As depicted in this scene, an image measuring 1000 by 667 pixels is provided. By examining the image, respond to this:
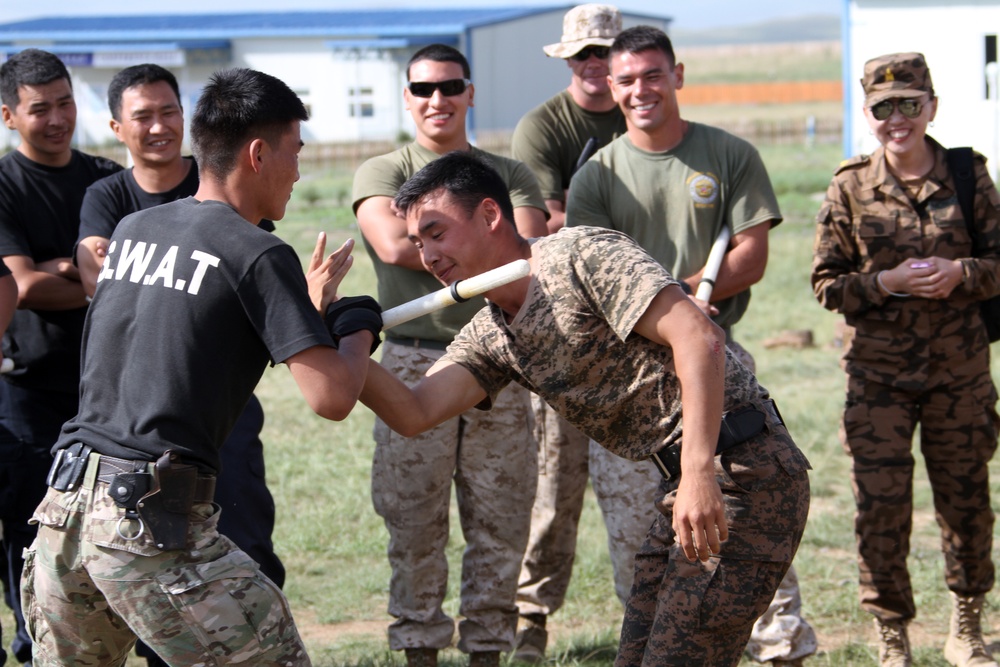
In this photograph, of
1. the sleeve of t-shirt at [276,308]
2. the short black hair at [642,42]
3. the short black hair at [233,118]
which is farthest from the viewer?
the short black hair at [642,42]

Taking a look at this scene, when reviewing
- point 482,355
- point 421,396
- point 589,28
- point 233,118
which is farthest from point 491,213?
point 589,28

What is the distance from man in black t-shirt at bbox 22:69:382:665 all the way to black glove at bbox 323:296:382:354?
0.14 meters

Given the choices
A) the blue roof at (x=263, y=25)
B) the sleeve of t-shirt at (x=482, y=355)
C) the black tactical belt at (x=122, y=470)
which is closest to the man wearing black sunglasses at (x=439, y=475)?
the sleeve of t-shirt at (x=482, y=355)

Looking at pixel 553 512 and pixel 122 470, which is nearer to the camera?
pixel 122 470

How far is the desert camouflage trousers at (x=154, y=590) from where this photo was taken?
10.1 ft

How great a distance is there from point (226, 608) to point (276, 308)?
0.77 meters

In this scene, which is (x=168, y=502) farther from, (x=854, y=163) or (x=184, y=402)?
(x=854, y=163)

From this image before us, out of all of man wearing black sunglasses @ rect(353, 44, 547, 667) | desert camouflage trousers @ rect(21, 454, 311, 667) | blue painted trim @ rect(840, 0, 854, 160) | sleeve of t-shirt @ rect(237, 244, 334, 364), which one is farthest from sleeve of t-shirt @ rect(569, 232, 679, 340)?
blue painted trim @ rect(840, 0, 854, 160)

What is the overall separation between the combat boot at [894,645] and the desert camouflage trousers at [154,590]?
8.86 feet

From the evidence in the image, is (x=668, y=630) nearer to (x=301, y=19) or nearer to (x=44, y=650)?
(x=44, y=650)

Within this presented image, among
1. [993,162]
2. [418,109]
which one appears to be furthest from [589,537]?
[993,162]

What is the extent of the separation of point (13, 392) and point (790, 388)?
6357 mm

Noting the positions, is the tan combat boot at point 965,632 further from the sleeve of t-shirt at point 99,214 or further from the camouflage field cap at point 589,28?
the sleeve of t-shirt at point 99,214

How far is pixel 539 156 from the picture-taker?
5.80 metres
